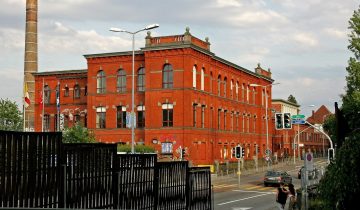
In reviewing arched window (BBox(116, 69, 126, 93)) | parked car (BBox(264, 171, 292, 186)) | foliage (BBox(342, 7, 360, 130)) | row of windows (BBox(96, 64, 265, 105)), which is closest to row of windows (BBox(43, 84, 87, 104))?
row of windows (BBox(96, 64, 265, 105))

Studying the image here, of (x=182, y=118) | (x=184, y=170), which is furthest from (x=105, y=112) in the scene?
(x=184, y=170)

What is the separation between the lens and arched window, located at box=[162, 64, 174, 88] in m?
61.8

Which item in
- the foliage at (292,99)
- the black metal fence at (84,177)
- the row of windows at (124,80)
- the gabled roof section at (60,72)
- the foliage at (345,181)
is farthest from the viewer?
the foliage at (292,99)

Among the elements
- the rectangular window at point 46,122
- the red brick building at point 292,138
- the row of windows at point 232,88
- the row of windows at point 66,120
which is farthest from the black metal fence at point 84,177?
the rectangular window at point 46,122

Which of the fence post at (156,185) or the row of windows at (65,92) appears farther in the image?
the row of windows at (65,92)

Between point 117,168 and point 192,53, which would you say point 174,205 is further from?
point 192,53

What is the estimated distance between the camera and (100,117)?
67625 mm

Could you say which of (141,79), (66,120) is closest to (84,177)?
(141,79)

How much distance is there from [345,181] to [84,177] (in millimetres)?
5327

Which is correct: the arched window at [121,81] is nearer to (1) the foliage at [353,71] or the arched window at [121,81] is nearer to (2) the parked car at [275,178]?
(2) the parked car at [275,178]

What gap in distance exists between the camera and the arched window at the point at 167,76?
203 feet

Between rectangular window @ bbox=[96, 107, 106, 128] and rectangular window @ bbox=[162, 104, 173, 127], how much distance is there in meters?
9.21

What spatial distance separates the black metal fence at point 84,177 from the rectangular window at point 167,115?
4550 centimetres

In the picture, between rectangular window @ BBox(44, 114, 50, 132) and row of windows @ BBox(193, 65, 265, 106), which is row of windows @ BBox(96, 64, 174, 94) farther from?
rectangular window @ BBox(44, 114, 50, 132)
